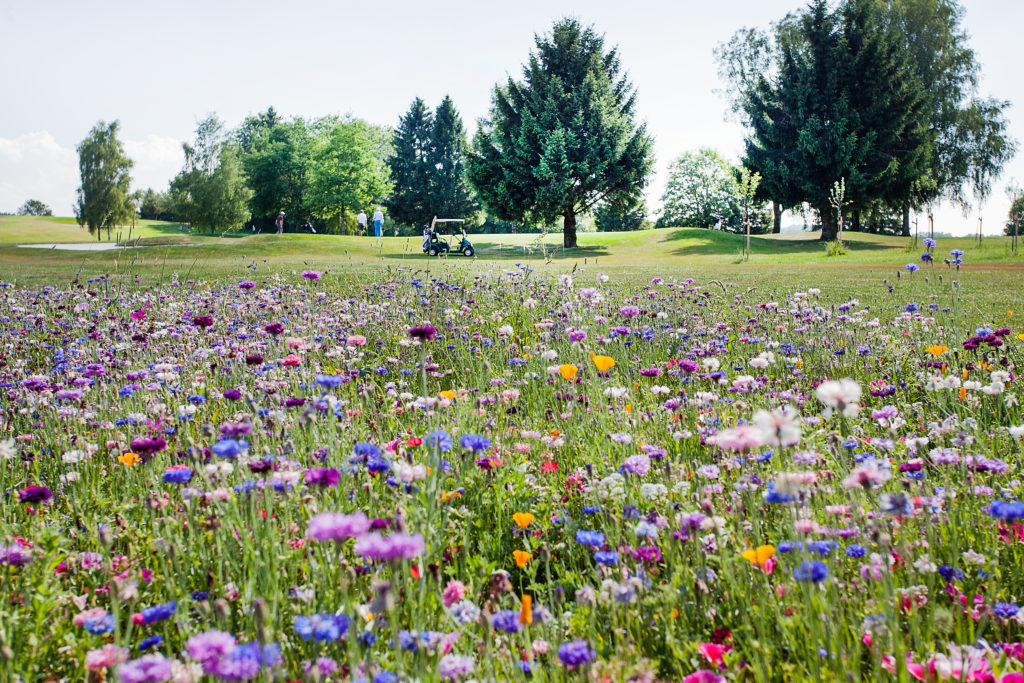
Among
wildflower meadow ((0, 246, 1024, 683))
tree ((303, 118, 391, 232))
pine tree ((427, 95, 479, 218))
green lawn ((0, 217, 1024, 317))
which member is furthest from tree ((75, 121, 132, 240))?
wildflower meadow ((0, 246, 1024, 683))

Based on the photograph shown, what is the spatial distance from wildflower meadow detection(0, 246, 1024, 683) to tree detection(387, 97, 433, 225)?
55.8 m

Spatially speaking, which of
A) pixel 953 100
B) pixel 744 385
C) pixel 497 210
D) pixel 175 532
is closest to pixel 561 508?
pixel 744 385

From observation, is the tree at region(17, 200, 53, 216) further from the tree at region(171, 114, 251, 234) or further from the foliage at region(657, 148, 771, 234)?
the foliage at region(657, 148, 771, 234)

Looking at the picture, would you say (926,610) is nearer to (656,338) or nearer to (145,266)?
(656,338)

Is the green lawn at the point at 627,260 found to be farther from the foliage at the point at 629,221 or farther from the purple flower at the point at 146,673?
the foliage at the point at 629,221

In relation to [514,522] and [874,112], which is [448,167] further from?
[514,522]

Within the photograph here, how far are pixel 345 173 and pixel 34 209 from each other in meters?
73.1

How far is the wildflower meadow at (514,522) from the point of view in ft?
4.81

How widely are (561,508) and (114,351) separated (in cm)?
388

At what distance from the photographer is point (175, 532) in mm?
2188

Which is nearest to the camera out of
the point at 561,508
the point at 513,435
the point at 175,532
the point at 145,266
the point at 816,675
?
the point at 816,675

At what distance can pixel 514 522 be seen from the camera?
2.56 m

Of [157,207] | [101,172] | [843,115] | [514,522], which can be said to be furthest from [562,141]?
[157,207]

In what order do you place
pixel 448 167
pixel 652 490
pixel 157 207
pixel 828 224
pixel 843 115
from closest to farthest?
1. pixel 652 490
2. pixel 843 115
3. pixel 828 224
4. pixel 448 167
5. pixel 157 207
